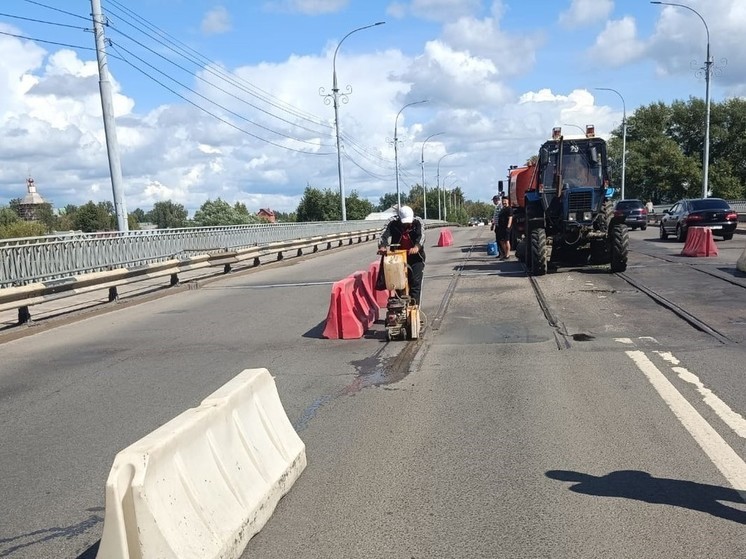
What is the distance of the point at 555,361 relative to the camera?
7.97 meters

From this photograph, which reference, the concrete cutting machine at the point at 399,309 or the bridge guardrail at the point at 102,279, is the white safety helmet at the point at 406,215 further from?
the bridge guardrail at the point at 102,279

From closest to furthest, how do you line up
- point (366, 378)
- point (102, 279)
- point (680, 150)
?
point (366, 378), point (102, 279), point (680, 150)

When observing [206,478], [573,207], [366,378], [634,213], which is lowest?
[366,378]

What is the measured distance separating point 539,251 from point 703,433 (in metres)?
11.5

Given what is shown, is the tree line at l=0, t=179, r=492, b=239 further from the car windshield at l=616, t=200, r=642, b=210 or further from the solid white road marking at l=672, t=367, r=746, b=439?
the solid white road marking at l=672, t=367, r=746, b=439

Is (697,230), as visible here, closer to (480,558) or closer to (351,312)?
(351,312)

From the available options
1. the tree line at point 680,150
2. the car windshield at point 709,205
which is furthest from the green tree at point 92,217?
the car windshield at point 709,205

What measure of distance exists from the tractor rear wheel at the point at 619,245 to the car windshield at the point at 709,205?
11.9 meters

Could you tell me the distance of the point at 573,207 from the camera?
16.9 metres

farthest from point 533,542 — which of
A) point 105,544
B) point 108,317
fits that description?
point 108,317

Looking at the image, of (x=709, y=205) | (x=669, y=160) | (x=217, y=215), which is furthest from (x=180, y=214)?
(x=709, y=205)

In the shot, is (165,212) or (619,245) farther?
(165,212)

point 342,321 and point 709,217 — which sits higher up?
point 709,217

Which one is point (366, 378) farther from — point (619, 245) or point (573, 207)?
point (573, 207)
